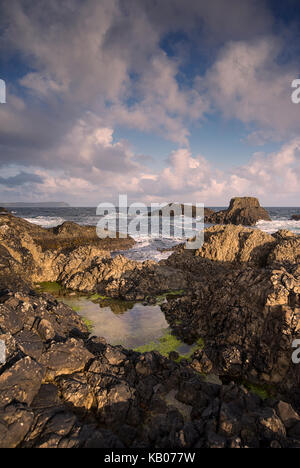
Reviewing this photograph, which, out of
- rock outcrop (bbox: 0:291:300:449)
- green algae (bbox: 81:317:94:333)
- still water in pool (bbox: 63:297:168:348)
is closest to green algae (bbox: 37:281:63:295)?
still water in pool (bbox: 63:297:168:348)

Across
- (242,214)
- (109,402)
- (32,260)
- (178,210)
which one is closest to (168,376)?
(109,402)

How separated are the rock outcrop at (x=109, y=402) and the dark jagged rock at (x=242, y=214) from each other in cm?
5307

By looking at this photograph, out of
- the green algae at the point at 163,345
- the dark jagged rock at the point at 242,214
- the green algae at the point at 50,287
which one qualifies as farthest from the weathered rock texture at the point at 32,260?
the dark jagged rock at the point at 242,214

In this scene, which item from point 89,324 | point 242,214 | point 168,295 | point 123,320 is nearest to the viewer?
point 89,324

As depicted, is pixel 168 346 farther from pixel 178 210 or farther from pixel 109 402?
pixel 178 210

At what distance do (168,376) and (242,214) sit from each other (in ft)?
188

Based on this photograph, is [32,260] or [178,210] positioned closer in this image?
[32,260]

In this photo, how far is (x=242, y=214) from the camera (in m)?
57.2

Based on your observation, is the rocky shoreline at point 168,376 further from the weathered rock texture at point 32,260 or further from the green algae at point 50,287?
the green algae at point 50,287


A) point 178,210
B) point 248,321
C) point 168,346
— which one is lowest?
point 168,346

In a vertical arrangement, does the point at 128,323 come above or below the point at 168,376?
below

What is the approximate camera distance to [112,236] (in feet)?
89.2

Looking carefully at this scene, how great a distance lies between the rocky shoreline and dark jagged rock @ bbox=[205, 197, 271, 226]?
50.6m

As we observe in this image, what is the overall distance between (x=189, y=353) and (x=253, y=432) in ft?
10.1
